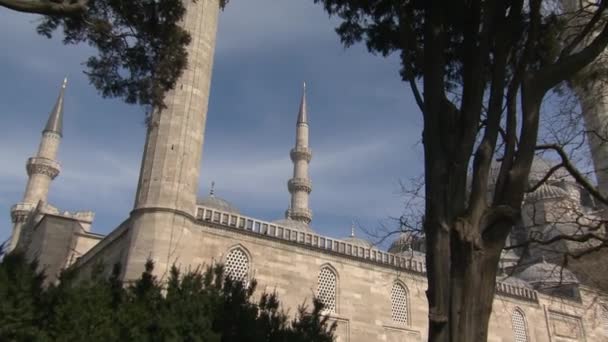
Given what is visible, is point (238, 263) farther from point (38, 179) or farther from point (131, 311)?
point (38, 179)

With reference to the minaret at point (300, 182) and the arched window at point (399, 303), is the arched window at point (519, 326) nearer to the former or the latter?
the arched window at point (399, 303)

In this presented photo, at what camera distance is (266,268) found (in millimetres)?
15961

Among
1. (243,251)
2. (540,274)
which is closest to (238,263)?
(243,251)

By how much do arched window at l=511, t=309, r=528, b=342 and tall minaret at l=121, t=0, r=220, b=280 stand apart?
1391 centimetres

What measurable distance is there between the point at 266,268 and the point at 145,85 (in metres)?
9.75

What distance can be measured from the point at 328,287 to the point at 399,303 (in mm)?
3133

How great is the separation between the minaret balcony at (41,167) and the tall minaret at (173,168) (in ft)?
52.3

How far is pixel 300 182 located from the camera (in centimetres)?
2959

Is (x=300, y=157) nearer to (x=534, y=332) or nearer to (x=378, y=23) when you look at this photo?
(x=534, y=332)

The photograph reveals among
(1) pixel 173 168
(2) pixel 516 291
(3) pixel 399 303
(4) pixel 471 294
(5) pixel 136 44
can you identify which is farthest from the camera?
(2) pixel 516 291

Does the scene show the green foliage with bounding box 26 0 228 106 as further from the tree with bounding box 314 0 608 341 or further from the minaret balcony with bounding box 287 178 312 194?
the minaret balcony with bounding box 287 178 312 194

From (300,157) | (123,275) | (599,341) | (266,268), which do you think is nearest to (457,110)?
(123,275)

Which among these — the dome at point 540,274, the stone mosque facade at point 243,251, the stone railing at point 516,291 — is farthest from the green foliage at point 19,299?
the dome at point 540,274

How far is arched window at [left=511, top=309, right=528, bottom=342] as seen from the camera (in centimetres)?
2144
